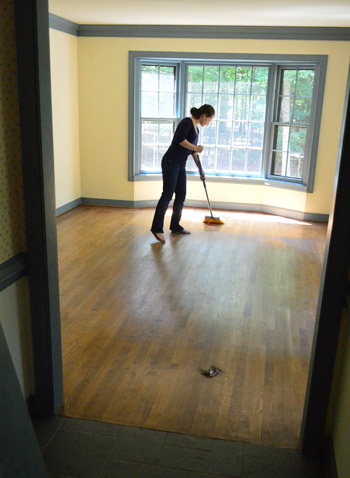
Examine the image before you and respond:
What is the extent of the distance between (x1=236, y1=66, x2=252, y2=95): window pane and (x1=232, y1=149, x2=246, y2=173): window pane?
0.84 m

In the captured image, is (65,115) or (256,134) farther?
(256,134)

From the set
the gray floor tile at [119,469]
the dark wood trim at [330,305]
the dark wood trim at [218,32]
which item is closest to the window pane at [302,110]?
the dark wood trim at [218,32]

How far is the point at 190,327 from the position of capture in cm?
356

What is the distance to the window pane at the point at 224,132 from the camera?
23.4 ft

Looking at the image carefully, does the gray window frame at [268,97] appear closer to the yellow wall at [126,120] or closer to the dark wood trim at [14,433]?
the yellow wall at [126,120]

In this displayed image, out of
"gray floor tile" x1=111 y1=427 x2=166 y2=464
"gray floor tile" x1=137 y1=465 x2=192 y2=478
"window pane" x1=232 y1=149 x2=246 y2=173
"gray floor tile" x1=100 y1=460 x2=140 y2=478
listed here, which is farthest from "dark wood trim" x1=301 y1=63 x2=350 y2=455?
"window pane" x1=232 y1=149 x2=246 y2=173

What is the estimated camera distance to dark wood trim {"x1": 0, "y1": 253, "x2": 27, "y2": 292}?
2088mm

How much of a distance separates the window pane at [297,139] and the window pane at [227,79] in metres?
1.06

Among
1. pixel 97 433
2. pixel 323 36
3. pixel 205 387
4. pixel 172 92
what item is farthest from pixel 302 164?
pixel 97 433

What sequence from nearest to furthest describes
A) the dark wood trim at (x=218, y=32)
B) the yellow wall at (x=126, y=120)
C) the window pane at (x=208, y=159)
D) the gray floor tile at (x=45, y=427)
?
the gray floor tile at (x=45, y=427) → the dark wood trim at (x=218, y=32) → the yellow wall at (x=126, y=120) → the window pane at (x=208, y=159)

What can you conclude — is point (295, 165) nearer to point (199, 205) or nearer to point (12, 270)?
point (199, 205)

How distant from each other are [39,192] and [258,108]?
17.8ft

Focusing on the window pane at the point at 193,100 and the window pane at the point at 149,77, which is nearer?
the window pane at the point at 149,77

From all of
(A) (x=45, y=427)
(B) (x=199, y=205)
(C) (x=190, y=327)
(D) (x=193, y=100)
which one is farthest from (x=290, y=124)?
(A) (x=45, y=427)
